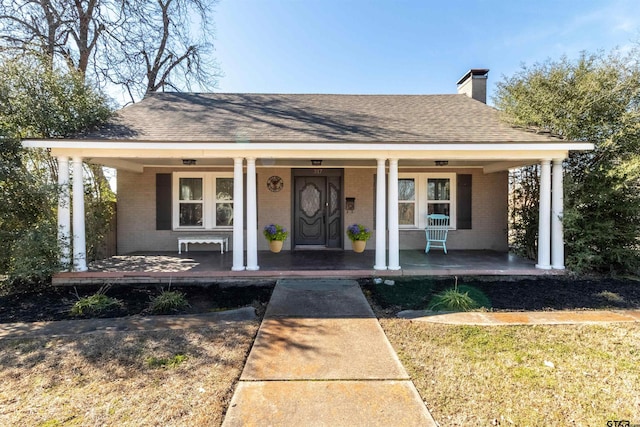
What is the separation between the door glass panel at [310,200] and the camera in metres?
9.10

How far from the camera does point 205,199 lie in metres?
8.89

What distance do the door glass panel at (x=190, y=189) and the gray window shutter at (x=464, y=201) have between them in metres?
7.18

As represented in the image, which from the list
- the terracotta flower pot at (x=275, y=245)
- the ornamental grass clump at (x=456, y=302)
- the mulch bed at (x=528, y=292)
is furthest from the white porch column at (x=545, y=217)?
the terracotta flower pot at (x=275, y=245)

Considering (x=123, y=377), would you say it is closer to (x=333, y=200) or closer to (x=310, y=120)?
(x=310, y=120)

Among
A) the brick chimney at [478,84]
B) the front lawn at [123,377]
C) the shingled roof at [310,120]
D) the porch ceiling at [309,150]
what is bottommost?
the front lawn at [123,377]

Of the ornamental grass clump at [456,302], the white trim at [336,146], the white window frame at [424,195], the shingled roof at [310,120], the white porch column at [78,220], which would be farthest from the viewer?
the white window frame at [424,195]

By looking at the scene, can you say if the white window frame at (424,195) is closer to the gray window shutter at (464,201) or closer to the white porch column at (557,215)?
the gray window shutter at (464,201)

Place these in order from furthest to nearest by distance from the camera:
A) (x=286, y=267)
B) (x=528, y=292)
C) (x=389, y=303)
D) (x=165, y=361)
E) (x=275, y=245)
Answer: (x=275, y=245), (x=286, y=267), (x=528, y=292), (x=389, y=303), (x=165, y=361)

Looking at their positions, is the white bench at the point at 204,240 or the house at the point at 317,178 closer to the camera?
the house at the point at 317,178

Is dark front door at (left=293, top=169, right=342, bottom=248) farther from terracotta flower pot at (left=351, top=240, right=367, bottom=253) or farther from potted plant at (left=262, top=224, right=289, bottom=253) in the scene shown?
potted plant at (left=262, top=224, right=289, bottom=253)

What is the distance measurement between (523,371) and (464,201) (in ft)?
22.1

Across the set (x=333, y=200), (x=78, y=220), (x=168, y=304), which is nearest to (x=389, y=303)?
(x=168, y=304)

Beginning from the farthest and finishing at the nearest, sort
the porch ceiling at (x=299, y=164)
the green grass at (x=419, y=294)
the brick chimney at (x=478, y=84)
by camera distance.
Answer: the brick chimney at (x=478, y=84) < the porch ceiling at (x=299, y=164) < the green grass at (x=419, y=294)

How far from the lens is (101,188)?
805cm
